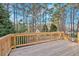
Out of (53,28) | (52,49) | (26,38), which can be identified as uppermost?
(53,28)

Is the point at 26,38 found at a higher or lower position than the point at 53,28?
lower

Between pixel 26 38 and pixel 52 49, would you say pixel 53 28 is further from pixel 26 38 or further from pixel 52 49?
pixel 26 38

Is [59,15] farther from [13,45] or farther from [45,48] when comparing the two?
[13,45]

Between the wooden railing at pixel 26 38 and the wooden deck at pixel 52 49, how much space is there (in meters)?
0.06

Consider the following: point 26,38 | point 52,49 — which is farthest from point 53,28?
point 26,38

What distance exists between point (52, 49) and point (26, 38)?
39 cm

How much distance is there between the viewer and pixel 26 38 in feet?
10.3

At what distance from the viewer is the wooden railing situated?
10.1 feet

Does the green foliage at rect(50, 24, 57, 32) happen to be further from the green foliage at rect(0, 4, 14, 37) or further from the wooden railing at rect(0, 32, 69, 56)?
the green foliage at rect(0, 4, 14, 37)

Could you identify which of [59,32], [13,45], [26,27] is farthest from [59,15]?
[13,45]

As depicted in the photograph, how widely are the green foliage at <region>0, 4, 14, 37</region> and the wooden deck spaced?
294 mm

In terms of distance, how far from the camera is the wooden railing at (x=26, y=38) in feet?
10.1

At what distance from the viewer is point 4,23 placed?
10.1 ft

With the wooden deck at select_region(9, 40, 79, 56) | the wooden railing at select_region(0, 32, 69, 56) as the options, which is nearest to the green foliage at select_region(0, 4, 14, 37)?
the wooden railing at select_region(0, 32, 69, 56)
